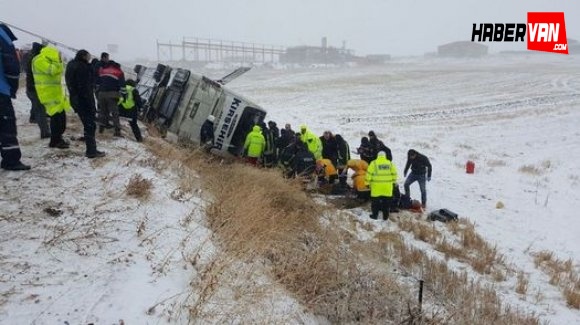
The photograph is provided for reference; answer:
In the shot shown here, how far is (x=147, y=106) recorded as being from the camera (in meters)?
12.0

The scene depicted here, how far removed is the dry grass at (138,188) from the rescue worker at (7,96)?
141cm

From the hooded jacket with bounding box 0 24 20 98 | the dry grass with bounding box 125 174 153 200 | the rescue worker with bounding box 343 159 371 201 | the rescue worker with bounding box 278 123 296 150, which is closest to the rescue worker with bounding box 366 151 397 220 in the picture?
the rescue worker with bounding box 343 159 371 201

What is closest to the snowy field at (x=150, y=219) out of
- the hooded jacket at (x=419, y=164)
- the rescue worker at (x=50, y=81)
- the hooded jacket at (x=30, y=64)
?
the rescue worker at (x=50, y=81)

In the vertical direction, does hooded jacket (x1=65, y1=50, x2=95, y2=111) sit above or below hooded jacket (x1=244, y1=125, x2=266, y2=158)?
A: above

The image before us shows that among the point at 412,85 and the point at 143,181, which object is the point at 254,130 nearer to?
the point at 143,181

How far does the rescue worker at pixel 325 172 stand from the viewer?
33.6 ft

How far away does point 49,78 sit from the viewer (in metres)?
6.29

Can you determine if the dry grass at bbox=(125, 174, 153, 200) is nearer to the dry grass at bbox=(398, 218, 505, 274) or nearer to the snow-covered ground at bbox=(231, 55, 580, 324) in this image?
the dry grass at bbox=(398, 218, 505, 274)

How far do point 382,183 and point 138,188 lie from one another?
5.04m

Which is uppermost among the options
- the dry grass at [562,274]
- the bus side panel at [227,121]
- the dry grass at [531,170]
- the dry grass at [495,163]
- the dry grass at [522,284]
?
the bus side panel at [227,121]

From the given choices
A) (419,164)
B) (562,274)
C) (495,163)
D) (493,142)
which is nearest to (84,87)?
(419,164)

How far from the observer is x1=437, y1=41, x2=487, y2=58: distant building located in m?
99.8

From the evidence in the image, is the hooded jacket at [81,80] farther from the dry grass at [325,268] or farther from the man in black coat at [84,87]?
the dry grass at [325,268]

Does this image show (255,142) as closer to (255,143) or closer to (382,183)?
(255,143)
